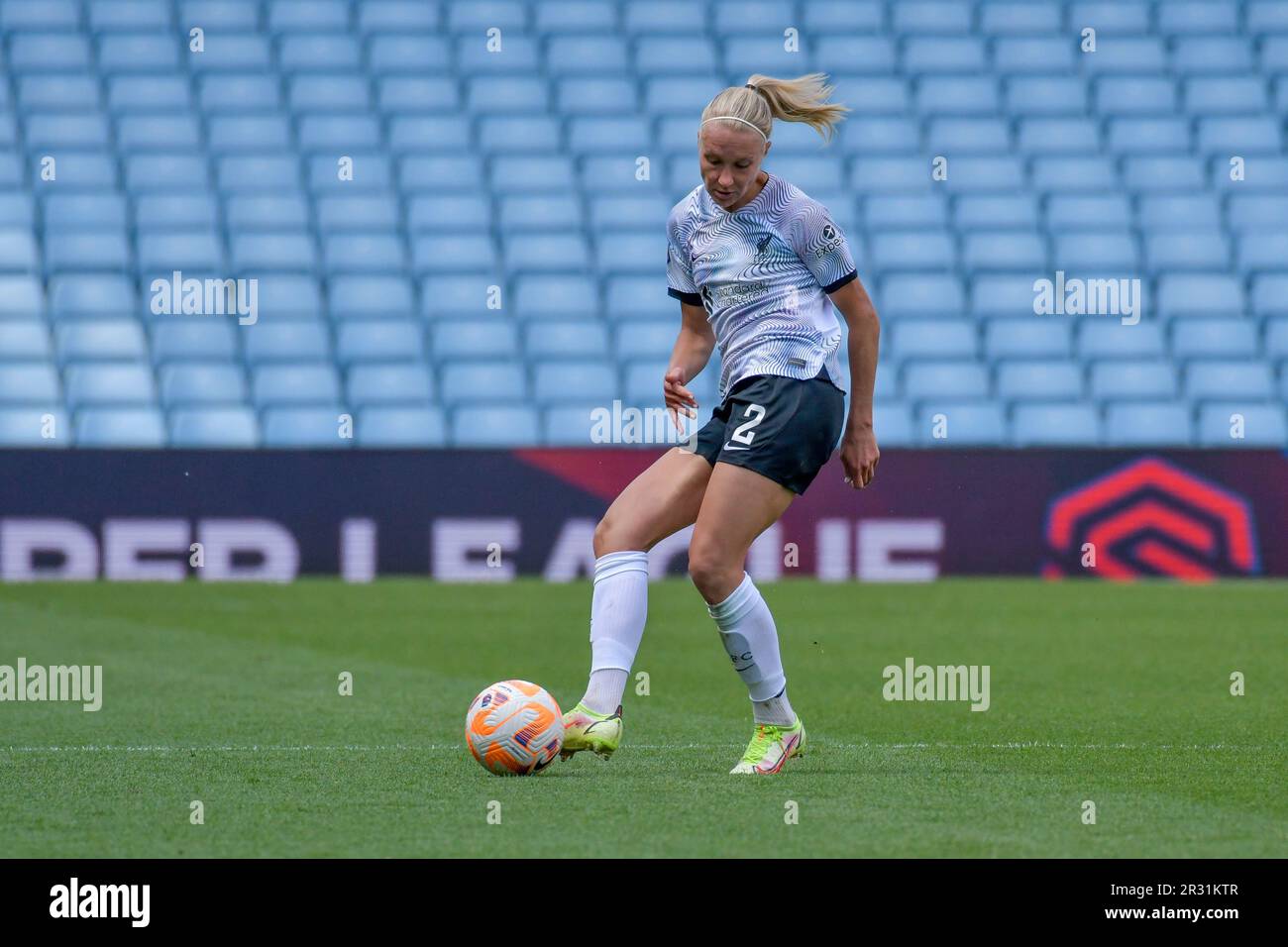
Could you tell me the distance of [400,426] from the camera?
15648 mm

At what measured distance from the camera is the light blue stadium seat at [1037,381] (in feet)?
53.9

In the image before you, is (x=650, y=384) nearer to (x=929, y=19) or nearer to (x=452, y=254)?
(x=452, y=254)

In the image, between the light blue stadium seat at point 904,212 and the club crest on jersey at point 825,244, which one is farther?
the light blue stadium seat at point 904,212

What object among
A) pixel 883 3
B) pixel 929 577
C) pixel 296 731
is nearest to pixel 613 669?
pixel 296 731

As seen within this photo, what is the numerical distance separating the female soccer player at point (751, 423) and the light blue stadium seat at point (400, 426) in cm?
966

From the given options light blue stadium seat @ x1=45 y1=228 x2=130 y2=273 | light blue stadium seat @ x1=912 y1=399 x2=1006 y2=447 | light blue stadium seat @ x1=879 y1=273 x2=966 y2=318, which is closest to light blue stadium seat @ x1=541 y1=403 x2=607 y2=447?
light blue stadium seat @ x1=912 y1=399 x2=1006 y2=447

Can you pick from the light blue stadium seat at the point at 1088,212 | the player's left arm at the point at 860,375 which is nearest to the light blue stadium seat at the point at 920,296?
the light blue stadium seat at the point at 1088,212

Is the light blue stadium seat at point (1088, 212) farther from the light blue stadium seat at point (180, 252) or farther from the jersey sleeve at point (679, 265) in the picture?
the jersey sleeve at point (679, 265)

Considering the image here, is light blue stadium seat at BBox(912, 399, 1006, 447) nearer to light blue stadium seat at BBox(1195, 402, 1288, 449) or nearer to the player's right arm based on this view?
light blue stadium seat at BBox(1195, 402, 1288, 449)

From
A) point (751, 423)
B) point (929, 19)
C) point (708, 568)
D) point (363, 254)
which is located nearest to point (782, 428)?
point (751, 423)

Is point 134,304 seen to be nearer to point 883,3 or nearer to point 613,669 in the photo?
point 883,3

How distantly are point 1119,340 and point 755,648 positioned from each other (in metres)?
11.8

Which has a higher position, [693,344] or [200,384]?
[200,384]
